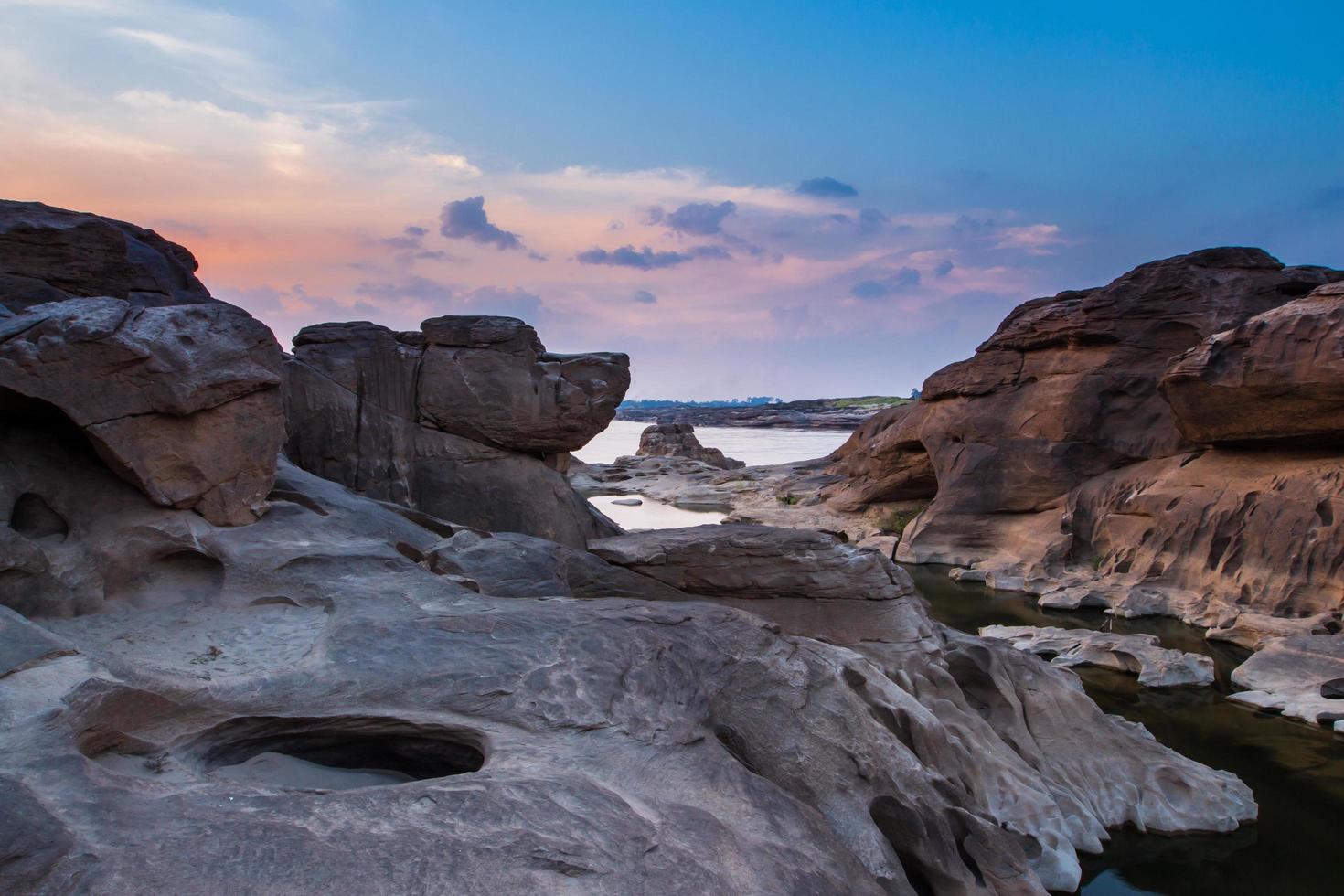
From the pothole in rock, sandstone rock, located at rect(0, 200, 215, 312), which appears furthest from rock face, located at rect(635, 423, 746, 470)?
the pothole in rock

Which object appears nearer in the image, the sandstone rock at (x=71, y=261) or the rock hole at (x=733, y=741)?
the rock hole at (x=733, y=741)

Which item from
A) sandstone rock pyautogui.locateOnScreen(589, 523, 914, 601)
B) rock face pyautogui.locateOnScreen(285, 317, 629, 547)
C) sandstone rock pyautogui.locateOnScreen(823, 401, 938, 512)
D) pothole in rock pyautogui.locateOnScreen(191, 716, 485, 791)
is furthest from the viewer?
sandstone rock pyautogui.locateOnScreen(823, 401, 938, 512)

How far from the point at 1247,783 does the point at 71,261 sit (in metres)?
14.7

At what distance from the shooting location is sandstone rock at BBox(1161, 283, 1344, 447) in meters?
15.6

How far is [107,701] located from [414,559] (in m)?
4.09

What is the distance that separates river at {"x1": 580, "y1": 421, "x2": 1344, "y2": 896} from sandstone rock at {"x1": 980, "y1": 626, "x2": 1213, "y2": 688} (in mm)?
194

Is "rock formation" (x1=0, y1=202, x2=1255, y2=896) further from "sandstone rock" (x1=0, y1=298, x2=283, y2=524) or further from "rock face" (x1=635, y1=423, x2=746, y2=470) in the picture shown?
"rock face" (x1=635, y1=423, x2=746, y2=470)

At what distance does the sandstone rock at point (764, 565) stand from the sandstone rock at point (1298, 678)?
19.5 ft

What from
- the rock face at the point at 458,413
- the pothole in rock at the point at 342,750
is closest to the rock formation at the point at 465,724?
the pothole in rock at the point at 342,750

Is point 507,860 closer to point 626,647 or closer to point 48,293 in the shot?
point 626,647

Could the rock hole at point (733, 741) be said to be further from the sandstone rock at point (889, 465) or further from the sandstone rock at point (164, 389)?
the sandstone rock at point (889, 465)

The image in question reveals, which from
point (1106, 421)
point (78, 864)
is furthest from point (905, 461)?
point (78, 864)

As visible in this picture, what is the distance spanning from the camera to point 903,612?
10.2m

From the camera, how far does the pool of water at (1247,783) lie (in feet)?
26.8
